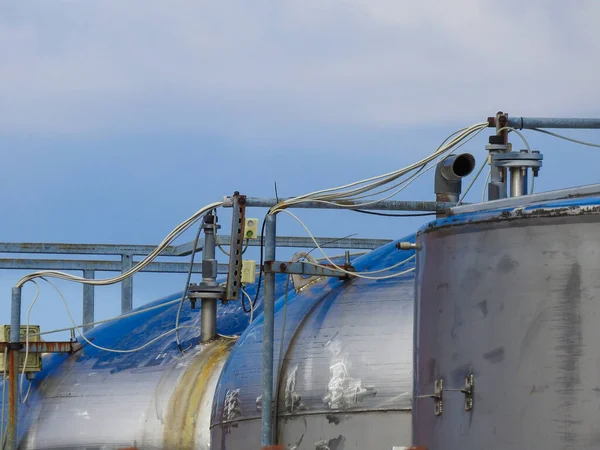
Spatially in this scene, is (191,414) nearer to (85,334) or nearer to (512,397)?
(85,334)

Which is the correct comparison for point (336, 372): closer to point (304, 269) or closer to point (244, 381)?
point (244, 381)

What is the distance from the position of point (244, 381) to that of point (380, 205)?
1.90 metres

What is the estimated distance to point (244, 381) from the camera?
10742 millimetres

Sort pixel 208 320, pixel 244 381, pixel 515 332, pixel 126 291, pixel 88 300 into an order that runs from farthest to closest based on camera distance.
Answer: pixel 88 300, pixel 126 291, pixel 208 320, pixel 244 381, pixel 515 332

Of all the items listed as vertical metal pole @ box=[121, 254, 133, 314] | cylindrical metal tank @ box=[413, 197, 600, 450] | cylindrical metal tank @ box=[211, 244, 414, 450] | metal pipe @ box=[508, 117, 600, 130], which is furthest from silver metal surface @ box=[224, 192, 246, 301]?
vertical metal pole @ box=[121, 254, 133, 314]

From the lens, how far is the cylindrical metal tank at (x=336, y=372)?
31.2 feet

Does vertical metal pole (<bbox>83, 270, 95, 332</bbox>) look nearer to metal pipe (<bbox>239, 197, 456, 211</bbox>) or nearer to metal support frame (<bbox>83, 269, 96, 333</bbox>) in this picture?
metal support frame (<bbox>83, 269, 96, 333</bbox>)

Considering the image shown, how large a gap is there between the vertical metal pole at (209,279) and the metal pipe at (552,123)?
4034 mm

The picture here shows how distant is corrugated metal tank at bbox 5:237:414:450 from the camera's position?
9.60m

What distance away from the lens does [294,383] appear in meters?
10.1

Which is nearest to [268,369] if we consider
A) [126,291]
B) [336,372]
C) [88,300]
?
[336,372]

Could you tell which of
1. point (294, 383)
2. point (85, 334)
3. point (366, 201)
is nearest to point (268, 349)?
point (294, 383)

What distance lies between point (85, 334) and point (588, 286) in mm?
10087

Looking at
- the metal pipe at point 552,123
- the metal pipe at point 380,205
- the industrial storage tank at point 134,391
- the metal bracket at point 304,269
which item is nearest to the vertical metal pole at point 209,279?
the industrial storage tank at point 134,391
